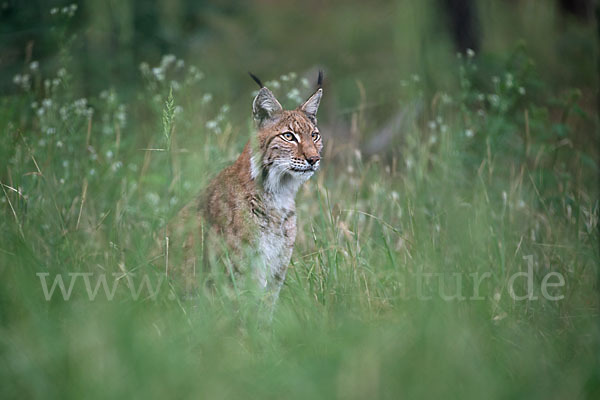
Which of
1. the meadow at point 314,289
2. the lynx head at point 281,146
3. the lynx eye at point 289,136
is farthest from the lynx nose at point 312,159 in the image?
the meadow at point 314,289

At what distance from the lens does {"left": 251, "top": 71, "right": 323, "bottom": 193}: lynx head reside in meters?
4.24

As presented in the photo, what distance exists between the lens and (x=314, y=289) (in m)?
3.77

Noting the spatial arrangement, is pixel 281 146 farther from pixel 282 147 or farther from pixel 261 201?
pixel 261 201

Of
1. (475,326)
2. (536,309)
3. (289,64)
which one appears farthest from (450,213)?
(289,64)

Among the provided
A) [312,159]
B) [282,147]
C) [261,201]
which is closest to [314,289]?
[261,201]

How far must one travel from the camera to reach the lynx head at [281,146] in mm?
Result: 4242

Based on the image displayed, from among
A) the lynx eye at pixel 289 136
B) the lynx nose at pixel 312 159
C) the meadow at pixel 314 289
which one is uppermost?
the lynx eye at pixel 289 136

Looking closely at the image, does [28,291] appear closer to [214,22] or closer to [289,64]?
[214,22]

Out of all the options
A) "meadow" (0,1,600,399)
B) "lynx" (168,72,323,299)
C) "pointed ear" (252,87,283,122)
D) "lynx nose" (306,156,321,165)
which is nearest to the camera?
"meadow" (0,1,600,399)

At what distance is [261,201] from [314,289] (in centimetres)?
75

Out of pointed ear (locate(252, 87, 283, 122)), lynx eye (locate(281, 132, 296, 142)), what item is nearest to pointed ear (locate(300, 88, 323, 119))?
pointed ear (locate(252, 87, 283, 122))

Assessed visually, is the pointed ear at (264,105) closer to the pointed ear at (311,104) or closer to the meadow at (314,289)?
the pointed ear at (311,104)

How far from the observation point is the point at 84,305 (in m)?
3.10

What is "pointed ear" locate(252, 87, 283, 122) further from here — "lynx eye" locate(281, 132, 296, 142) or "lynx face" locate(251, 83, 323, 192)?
"lynx eye" locate(281, 132, 296, 142)
